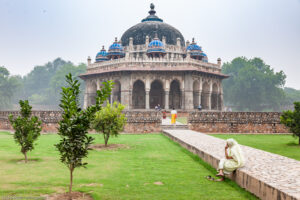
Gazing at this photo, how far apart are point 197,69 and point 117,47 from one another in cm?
888

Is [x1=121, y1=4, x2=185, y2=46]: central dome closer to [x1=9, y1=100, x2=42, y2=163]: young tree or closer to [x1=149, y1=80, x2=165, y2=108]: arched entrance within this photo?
[x1=149, y1=80, x2=165, y2=108]: arched entrance

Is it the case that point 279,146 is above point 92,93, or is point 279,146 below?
below

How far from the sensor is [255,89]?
1962 inches

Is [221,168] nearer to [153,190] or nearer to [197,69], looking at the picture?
[153,190]

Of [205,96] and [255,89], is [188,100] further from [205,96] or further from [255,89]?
[255,89]

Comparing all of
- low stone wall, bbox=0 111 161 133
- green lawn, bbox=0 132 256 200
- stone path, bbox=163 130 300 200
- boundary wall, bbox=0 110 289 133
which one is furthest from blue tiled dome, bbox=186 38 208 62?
stone path, bbox=163 130 300 200

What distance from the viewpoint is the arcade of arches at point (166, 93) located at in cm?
2762

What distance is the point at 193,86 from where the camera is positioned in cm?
2942

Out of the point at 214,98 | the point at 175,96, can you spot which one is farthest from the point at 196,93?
the point at 214,98

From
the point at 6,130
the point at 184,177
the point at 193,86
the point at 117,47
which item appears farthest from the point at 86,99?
the point at 184,177

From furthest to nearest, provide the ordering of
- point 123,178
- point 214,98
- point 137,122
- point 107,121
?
point 214,98, point 137,122, point 107,121, point 123,178

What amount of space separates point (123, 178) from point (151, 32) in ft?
98.2

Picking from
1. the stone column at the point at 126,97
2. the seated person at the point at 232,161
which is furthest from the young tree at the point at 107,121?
the stone column at the point at 126,97

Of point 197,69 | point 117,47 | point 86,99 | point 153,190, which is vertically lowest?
point 153,190
